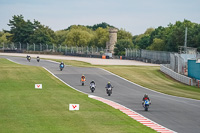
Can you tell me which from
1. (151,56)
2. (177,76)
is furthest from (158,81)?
(151,56)

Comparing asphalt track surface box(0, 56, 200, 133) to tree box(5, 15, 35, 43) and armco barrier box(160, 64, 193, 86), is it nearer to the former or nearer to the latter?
armco barrier box(160, 64, 193, 86)

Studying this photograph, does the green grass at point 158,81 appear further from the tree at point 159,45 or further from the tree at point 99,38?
the tree at point 99,38

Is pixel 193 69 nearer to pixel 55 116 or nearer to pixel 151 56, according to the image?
pixel 151 56

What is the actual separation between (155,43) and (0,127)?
111 metres

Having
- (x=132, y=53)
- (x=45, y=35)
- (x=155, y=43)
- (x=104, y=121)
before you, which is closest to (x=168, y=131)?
(x=104, y=121)

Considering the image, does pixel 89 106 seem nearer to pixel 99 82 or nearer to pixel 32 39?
pixel 99 82

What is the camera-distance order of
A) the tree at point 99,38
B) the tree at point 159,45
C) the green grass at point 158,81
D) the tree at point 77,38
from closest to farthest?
1. the green grass at point 158,81
2. the tree at point 159,45
3. the tree at point 77,38
4. the tree at point 99,38

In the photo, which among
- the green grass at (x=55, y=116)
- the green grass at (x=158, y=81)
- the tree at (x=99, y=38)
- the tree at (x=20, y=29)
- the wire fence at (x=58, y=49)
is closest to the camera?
the green grass at (x=55, y=116)

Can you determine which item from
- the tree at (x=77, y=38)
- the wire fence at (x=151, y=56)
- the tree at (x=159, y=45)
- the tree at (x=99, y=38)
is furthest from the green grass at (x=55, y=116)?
the tree at (x=99, y=38)

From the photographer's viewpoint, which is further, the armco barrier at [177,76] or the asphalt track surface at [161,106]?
the armco barrier at [177,76]

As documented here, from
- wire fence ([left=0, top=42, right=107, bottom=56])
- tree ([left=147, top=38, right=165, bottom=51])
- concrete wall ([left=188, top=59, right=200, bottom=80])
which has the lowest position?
concrete wall ([left=188, top=59, right=200, bottom=80])

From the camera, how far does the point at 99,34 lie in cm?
19312

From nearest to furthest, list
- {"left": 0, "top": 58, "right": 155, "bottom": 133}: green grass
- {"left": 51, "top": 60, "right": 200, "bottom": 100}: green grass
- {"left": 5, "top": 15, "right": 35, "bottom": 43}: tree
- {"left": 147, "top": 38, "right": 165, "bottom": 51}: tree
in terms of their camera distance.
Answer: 1. {"left": 0, "top": 58, "right": 155, "bottom": 133}: green grass
2. {"left": 51, "top": 60, "right": 200, "bottom": 100}: green grass
3. {"left": 147, "top": 38, "right": 165, "bottom": 51}: tree
4. {"left": 5, "top": 15, "right": 35, "bottom": 43}: tree

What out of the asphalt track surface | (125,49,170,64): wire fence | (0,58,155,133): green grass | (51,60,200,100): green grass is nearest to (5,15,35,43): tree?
(125,49,170,64): wire fence
